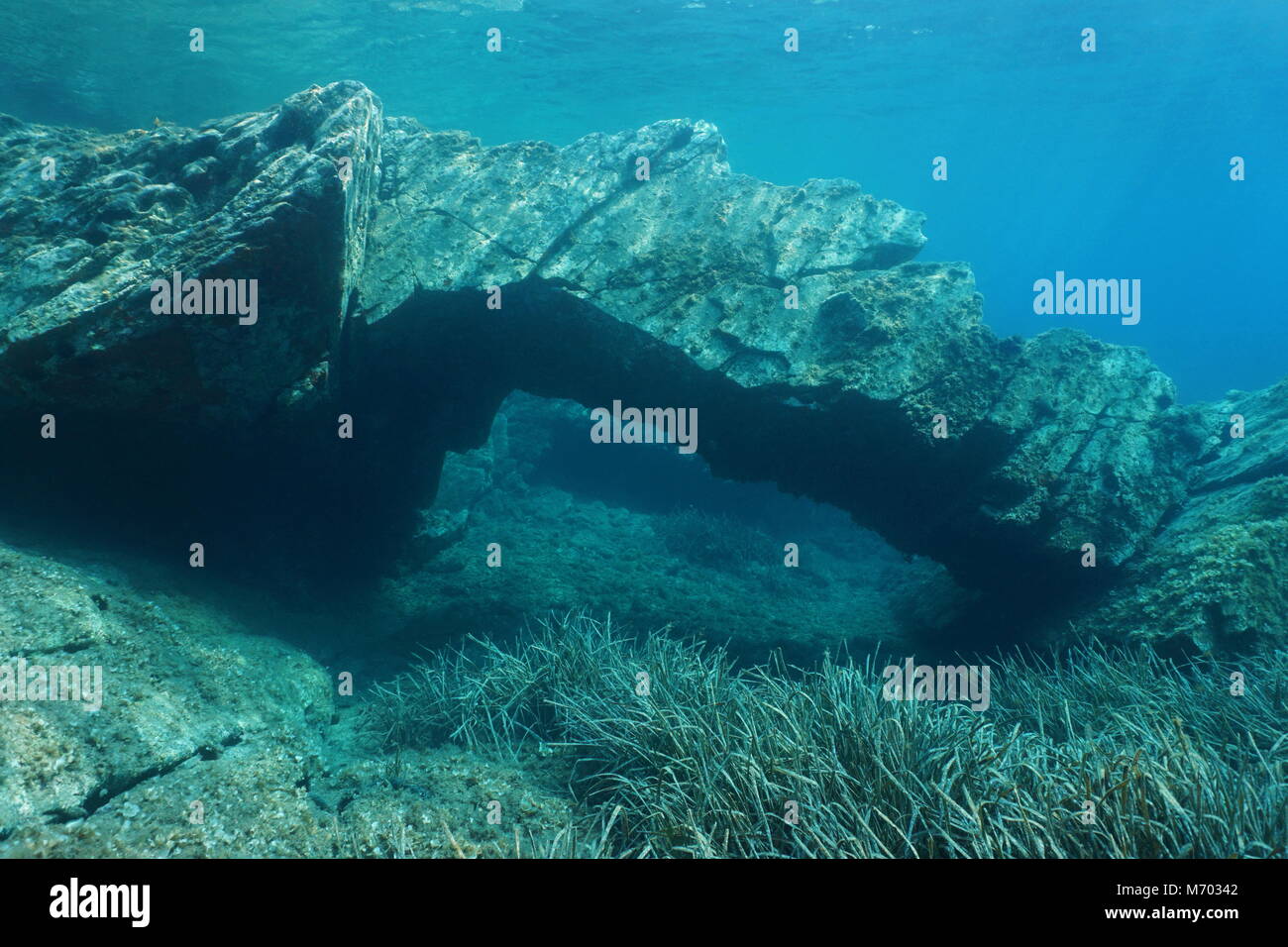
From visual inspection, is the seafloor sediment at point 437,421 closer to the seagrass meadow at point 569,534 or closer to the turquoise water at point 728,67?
the seagrass meadow at point 569,534

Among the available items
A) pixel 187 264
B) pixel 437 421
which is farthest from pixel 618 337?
pixel 187 264

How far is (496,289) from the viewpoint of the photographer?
562 cm

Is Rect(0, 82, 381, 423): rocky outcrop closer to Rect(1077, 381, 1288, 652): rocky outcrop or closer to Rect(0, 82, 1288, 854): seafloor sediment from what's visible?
Rect(0, 82, 1288, 854): seafloor sediment

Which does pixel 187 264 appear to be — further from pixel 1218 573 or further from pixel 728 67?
pixel 728 67

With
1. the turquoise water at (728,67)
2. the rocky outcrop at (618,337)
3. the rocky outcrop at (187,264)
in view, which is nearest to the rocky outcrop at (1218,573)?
the rocky outcrop at (618,337)

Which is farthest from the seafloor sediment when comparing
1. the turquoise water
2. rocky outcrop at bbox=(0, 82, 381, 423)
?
the turquoise water

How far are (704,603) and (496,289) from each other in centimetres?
470

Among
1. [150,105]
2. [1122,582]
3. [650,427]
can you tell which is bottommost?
[1122,582]

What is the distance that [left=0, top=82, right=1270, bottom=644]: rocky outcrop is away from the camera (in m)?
4.45

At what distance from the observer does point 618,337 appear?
5898 mm

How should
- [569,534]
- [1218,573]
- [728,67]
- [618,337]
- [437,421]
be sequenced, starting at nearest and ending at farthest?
[1218,573]
[618,337]
[437,421]
[569,534]
[728,67]
